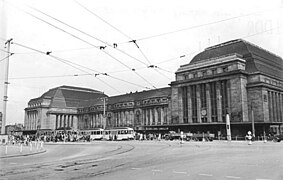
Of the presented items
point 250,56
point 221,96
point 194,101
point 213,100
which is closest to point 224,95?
point 221,96

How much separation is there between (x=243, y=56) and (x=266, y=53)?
13577 mm

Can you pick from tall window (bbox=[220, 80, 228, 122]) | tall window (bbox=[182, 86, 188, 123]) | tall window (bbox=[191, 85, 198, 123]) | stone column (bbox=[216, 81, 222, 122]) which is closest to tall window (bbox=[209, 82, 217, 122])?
stone column (bbox=[216, 81, 222, 122])

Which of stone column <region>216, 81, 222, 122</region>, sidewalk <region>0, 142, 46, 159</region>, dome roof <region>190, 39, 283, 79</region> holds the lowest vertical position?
sidewalk <region>0, 142, 46, 159</region>

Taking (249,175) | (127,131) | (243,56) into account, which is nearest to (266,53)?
(243,56)

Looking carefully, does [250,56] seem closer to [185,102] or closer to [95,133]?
[185,102]

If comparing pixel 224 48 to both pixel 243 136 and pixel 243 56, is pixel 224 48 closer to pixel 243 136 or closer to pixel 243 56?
pixel 243 56

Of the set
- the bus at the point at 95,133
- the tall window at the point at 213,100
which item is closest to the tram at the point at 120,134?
the bus at the point at 95,133

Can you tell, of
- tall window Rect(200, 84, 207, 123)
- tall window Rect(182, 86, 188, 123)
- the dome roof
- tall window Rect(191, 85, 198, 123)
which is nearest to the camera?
the dome roof

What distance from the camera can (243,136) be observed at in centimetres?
6400

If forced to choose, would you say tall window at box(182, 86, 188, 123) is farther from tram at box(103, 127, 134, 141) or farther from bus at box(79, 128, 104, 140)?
bus at box(79, 128, 104, 140)

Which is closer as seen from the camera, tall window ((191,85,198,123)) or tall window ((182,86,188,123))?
tall window ((191,85,198,123))

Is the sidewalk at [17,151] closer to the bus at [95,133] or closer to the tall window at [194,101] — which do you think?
the bus at [95,133]

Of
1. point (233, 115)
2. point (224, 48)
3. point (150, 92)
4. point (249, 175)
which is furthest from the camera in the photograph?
point (150, 92)

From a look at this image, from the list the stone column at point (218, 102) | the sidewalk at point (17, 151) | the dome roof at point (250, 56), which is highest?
the dome roof at point (250, 56)
